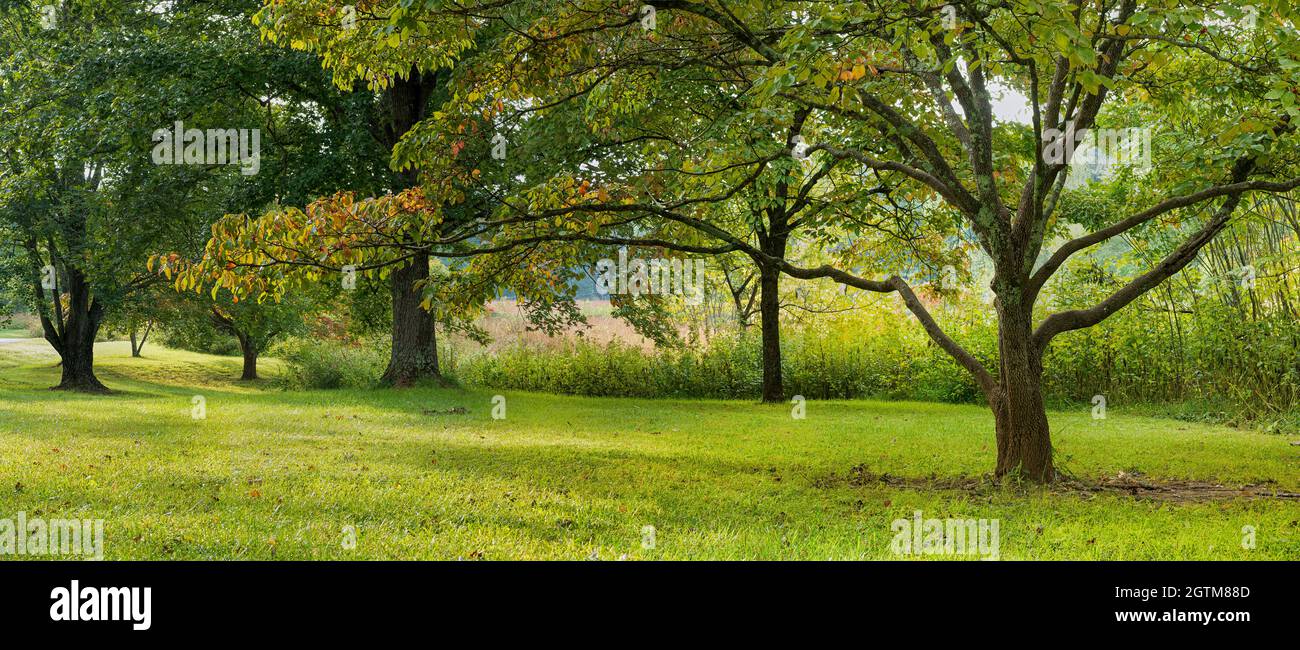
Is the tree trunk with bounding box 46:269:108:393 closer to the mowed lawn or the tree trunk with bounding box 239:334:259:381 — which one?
the mowed lawn

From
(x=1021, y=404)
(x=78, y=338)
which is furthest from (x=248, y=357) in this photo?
(x=1021, y=404)

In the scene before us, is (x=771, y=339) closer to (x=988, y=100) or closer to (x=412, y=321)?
(x=412, y=321)

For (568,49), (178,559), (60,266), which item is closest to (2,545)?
(178,559)

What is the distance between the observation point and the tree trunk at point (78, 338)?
70.8 feet

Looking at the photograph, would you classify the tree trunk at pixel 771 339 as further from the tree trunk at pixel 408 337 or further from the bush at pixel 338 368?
the bush at pixel 338 368

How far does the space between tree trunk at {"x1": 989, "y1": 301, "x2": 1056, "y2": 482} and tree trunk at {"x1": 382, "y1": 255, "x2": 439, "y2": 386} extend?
12735 millimetres

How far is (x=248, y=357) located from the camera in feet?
103

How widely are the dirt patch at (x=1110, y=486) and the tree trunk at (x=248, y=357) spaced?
2787 cm

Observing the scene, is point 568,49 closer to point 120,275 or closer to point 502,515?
point 502,515

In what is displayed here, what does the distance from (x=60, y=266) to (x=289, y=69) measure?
1180 cm

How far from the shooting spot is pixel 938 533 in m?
5.50

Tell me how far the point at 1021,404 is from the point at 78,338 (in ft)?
74.9

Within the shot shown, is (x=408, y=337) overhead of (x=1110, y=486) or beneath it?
overhead

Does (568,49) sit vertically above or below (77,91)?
below
